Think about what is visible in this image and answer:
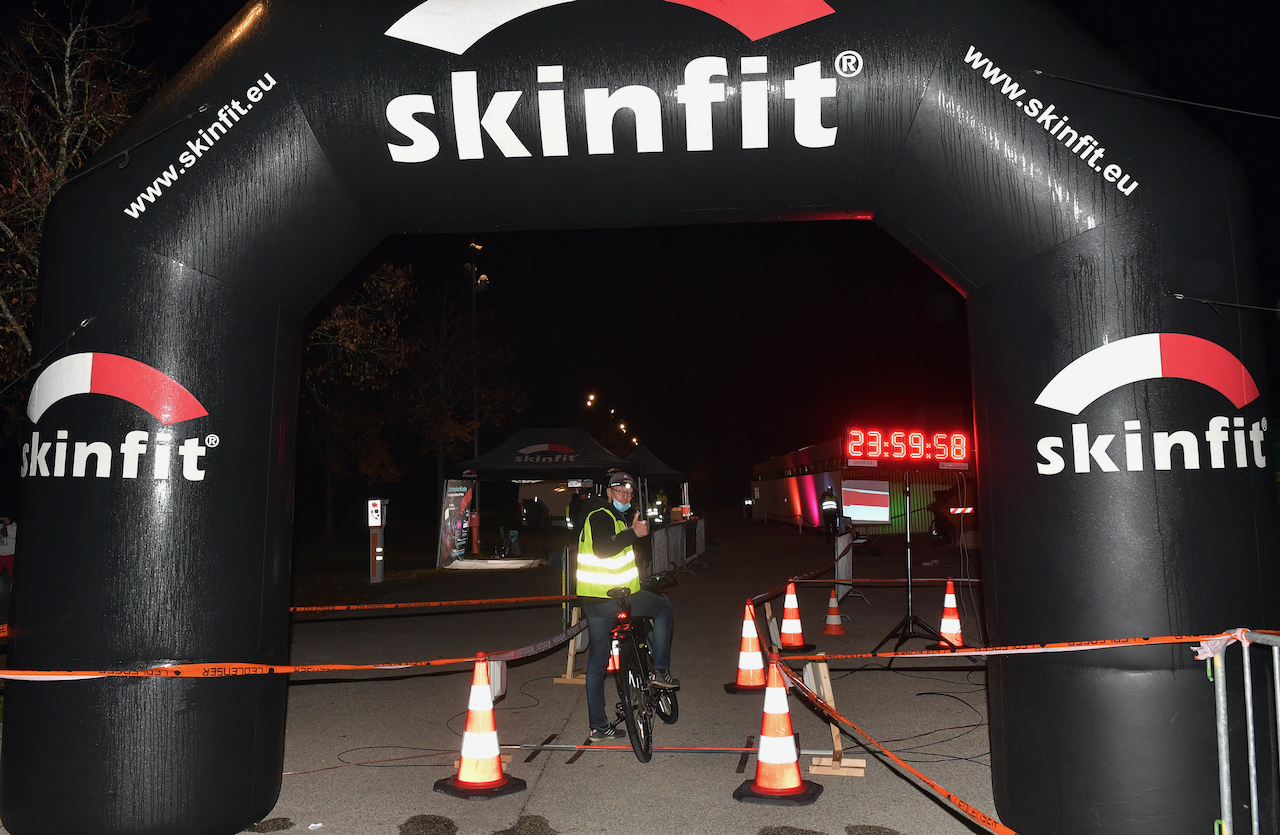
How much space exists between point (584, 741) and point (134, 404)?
145 inches

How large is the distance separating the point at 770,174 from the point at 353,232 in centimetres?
231

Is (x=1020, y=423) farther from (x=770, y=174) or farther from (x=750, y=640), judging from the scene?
(x=750, y=640)

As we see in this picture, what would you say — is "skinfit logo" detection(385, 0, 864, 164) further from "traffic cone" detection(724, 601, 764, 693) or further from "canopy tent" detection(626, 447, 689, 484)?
"canopy tent" detection(626, 447, 689, 484)

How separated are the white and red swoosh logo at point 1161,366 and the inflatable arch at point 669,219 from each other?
0.02 meters

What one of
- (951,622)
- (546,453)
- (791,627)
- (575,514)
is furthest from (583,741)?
(546,453)

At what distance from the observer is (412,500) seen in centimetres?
8919

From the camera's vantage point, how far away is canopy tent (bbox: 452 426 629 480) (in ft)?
69.3

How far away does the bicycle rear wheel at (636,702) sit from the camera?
19.5ft

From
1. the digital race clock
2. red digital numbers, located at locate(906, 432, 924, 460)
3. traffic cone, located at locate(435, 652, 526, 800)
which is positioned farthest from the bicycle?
red digital numbers, located at locate(906, 432, 924, 460)

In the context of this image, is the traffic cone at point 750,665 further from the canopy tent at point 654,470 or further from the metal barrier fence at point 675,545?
the canopy tent at point 654,470

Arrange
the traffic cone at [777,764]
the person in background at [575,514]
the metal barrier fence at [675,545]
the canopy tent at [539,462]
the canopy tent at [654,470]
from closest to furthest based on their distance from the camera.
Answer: the traffic cone at [777,764], the person in background at [575,514], the metal barrier fence at [675,545], the canopy tent at [539,462], the canopy tent at [654,470]

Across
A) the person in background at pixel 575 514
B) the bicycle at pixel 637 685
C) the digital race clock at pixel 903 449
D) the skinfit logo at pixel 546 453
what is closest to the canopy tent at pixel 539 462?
the skinfit logo at pixel 546 453

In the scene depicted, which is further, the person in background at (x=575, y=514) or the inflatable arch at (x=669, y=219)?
the person in background at (x=575, y=514)

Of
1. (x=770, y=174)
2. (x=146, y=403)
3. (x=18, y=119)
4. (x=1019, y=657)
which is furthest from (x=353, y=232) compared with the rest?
(x=18, y=119)
